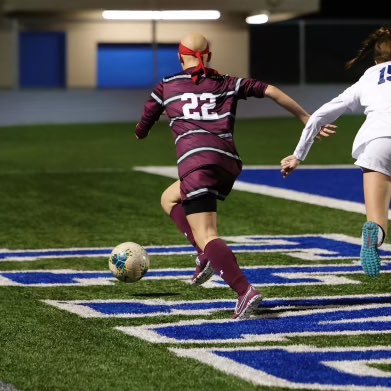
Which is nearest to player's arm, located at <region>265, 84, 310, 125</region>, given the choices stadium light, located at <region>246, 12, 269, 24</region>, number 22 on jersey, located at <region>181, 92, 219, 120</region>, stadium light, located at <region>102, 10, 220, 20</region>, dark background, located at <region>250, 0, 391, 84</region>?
number 22 on jersey, located at <region>181, 92, 219, 120</region>

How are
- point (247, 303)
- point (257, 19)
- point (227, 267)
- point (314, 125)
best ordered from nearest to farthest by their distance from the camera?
point (247, 303), point (227, 267), point (314, 125), point (257, 19)

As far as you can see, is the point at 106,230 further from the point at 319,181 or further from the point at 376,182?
the point at 319,181

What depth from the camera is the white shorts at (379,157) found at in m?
9.38

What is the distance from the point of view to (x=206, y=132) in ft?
29.6

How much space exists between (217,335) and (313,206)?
8.32m

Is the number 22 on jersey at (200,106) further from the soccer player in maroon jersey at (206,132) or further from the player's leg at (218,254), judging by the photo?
the player's leg at (218,254)

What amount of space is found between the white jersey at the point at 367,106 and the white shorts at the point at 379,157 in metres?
0.04

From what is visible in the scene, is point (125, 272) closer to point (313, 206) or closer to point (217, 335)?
point (217, 335)

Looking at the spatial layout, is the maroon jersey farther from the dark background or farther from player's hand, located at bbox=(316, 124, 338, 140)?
the dark background

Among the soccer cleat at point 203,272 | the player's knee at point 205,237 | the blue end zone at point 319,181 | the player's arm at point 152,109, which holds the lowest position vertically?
the blue end zone at point 319,181

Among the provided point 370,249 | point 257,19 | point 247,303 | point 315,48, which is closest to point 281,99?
point 370,249

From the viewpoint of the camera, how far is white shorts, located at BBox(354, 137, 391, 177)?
9375 millimetres

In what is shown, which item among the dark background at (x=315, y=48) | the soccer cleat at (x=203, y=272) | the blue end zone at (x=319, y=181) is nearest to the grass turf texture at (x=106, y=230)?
the soccer cleat at (x=203, y=272)

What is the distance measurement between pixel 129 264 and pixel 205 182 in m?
1.34
